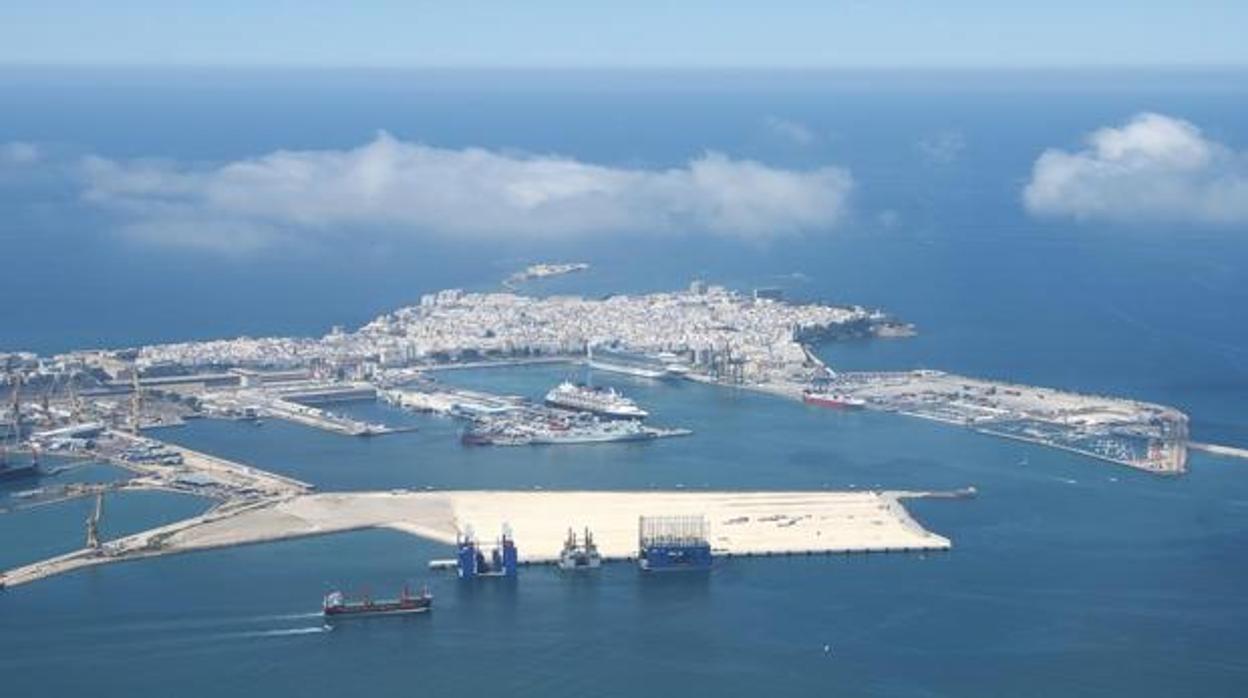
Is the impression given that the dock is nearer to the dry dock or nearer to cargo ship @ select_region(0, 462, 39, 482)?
the dry dock

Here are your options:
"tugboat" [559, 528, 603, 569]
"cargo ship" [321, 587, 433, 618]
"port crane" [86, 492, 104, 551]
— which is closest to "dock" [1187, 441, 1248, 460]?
"tugboat" [559, 528, 603, 569]

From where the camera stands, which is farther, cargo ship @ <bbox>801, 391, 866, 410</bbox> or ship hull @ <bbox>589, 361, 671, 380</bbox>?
ship hull @ <bbox>589, 361, 671, 380</bbox>

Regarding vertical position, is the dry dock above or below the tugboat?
above

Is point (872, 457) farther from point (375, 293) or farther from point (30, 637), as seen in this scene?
point (375, 293)

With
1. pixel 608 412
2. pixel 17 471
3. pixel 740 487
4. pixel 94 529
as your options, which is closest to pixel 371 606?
pixel 94 529

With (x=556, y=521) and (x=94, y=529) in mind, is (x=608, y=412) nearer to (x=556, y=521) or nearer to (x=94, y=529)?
(x=556, y=521)

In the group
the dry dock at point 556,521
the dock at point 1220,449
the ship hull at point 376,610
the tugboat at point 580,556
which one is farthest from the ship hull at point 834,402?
the ship hull at point 376,610

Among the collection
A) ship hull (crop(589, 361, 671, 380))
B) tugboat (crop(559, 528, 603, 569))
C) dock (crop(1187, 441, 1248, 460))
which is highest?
ship hull (crop(589, 361, 671, 380))

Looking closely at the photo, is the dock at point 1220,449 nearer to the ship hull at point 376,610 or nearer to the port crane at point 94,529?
the ship hull at point 376,610
